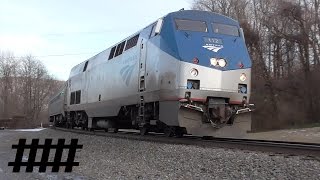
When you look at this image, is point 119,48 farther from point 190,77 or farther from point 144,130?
point 190,77

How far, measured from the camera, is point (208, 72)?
14.2 m

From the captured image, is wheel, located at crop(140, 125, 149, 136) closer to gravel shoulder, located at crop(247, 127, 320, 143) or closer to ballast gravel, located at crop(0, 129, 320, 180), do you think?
ballast gravel, located at crop(0, 129, 320, 180)

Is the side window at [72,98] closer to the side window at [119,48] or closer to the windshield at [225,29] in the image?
the side window at [119,48]

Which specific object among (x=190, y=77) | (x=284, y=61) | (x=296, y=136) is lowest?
(x=296, y=136)

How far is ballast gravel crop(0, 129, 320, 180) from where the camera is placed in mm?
8312

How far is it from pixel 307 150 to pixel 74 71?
22.7 meters

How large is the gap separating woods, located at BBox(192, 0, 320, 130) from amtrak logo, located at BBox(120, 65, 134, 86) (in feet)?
80.8

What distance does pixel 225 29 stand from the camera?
52.0ft

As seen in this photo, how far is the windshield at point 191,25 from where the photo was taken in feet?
49.5

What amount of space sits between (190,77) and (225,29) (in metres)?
2.88

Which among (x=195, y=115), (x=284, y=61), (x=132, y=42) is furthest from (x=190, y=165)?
(x=284, y=61)

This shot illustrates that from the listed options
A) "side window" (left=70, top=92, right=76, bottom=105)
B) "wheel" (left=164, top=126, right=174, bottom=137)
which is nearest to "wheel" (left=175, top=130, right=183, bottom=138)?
"wheel" (left=164, top=126, right=174, bottom=137)

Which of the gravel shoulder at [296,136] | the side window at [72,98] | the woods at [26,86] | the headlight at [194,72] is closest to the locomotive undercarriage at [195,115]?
the headlight at [194,72]

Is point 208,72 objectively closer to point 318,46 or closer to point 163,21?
point 163,21
